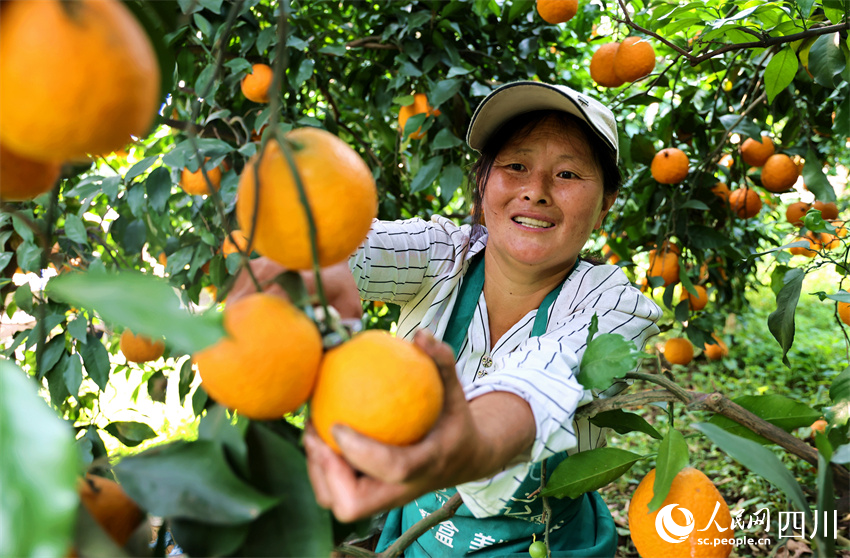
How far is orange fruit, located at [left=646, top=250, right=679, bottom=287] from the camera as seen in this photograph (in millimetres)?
1931

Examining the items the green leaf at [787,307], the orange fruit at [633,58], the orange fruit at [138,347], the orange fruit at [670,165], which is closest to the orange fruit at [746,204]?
the orange fruit at [670,165]

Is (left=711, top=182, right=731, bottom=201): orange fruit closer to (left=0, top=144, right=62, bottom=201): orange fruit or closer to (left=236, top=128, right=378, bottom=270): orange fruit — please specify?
(left=236, top=128, right=378, bottom=270): orange fruit

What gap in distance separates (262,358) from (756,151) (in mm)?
2054

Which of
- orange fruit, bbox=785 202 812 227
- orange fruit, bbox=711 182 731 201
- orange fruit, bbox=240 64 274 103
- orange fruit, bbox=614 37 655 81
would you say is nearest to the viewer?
orange fruit, bbox=240 64 274 103

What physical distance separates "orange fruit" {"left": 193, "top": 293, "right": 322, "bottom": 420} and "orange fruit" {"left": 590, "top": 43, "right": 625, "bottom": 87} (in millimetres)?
1514

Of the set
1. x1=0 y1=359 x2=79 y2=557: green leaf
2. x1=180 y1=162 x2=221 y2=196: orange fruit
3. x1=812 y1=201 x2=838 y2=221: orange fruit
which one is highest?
x1=812 y1=201 x2=838 y2=221: orange fruit

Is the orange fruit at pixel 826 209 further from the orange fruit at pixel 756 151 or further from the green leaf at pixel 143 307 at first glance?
the green leaf at pixel 143 307

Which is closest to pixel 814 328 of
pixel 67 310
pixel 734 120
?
pixel 734 120

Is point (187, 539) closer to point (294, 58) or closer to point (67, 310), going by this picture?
point (67, 310)

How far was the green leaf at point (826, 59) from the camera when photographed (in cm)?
120

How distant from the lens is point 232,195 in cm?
122

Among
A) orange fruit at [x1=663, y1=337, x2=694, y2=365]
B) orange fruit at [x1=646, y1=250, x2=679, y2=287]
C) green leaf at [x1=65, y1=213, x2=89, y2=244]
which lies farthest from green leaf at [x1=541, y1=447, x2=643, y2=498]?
orange fruit at [x1=663, y1=337, x2=694, y2=365]

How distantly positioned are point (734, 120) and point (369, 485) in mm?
1838

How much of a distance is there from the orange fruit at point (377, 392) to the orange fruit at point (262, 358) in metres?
0.02
